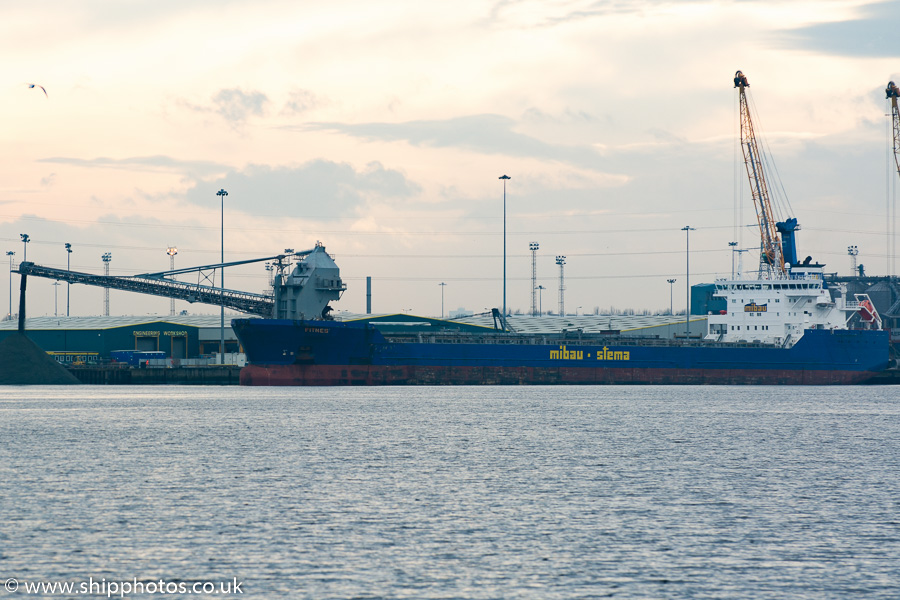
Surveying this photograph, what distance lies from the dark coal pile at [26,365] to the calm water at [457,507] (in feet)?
133

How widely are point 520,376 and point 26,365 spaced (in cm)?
4241

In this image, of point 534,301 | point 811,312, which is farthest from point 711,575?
point 534,301

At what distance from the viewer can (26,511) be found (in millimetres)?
22562

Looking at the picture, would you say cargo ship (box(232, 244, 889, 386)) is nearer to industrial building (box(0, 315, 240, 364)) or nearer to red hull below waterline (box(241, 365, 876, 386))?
red hull below waterline (box(241, 365, 876, 386))

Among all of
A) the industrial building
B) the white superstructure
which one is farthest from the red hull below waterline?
the industrial building

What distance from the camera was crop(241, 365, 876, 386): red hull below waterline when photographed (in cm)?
7081

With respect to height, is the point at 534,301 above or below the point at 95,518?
above

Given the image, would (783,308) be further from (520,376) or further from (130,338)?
(130,338)

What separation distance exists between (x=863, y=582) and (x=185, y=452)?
24290 millimetres

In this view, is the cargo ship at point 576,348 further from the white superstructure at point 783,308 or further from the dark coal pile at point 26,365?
the dark coal pile at point 26,365

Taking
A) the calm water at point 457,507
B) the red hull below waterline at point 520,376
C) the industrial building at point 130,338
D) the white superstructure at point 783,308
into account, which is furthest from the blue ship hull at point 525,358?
the industrial building at point 130,338

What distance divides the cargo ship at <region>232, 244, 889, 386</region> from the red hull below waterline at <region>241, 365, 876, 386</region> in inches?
3.1

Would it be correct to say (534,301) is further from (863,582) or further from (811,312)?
(863,582)

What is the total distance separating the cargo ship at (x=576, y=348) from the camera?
69.9 m
